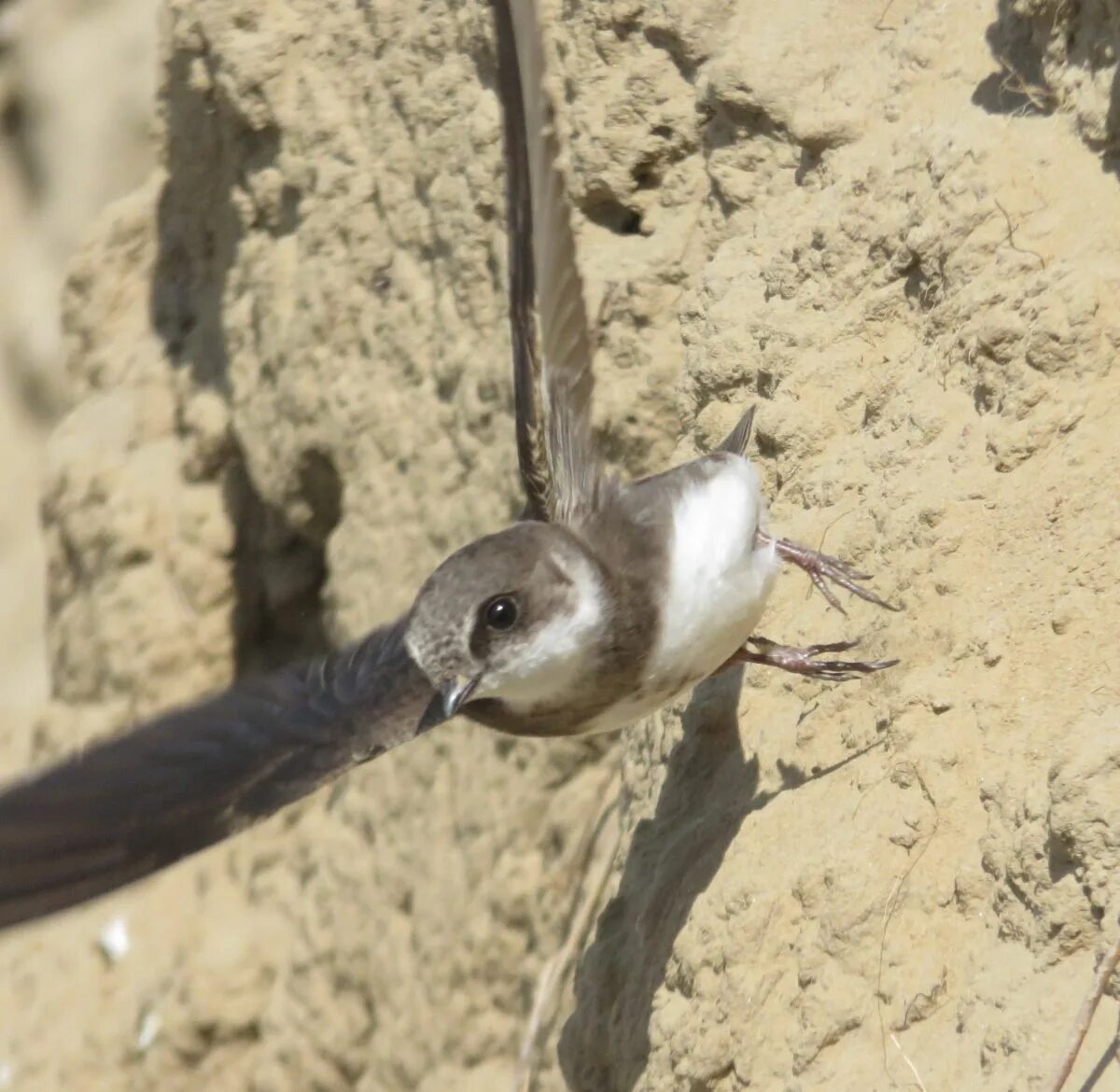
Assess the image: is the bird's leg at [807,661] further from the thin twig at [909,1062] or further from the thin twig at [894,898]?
the thin twig at [909,1062]

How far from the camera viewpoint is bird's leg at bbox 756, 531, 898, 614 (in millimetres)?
2971

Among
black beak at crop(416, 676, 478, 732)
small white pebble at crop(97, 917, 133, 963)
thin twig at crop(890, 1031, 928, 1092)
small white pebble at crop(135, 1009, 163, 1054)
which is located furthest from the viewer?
small white pebble at crop(97, 917, 133, 963)

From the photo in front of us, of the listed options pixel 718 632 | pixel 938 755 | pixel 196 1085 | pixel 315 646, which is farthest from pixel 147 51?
pixel 938 755

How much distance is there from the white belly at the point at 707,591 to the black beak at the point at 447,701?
26 cm

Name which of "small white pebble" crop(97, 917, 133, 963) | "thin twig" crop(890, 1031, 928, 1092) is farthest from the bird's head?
"small white pebble" crop(97, 917, 133, 963)

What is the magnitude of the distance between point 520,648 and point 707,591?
331 mm

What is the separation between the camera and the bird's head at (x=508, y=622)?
2.87 m

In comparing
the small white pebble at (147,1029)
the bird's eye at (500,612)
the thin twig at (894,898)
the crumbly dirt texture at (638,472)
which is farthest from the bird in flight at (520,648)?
the small white pebble at (147,1029)

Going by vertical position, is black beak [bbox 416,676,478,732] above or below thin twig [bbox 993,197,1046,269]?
below

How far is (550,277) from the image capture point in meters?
3.43

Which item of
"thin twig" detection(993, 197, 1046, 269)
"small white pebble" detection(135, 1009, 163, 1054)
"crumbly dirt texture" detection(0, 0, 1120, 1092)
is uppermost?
"thin twig" detection(993, 197, 1046, 269)

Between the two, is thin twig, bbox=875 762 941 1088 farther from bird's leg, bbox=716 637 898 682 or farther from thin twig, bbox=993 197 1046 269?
thin twig, bbox=993 197 1046 269

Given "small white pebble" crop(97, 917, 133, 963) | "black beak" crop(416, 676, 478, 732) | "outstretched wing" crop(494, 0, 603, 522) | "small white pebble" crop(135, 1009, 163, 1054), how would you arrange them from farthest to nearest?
"small white pebble" crop(97, 917, 133, 963) < "small white pebble" crop(135, 1009, 163, 1054) < "outstretched wing" crop(494, 0, 603, 522) < "black beak" crop(416, 676, 478, 732)

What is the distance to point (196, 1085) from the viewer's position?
456 cm
